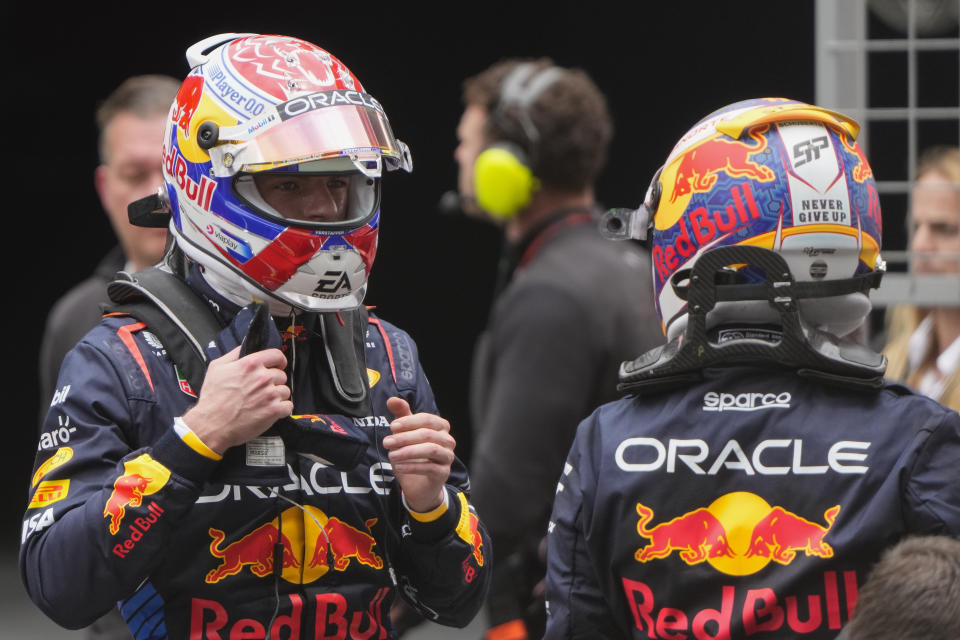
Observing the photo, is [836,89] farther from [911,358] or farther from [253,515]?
[253,515]

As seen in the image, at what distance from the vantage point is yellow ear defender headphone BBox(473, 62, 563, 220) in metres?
4.24

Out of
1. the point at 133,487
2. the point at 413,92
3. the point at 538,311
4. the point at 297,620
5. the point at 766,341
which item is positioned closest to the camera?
the point at 133,487

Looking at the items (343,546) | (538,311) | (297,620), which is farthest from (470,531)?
(538,311)

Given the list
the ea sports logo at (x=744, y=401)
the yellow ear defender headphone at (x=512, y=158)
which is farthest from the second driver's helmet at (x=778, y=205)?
the yellow ear defender headphone at (x=512, y=158)

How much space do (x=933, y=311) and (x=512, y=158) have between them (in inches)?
50.6

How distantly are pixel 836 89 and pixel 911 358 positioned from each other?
0.93m

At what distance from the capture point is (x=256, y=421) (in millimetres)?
2258

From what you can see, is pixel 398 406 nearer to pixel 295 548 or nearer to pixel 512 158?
pixel 295 548

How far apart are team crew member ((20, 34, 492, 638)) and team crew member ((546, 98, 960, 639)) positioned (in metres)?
0.31

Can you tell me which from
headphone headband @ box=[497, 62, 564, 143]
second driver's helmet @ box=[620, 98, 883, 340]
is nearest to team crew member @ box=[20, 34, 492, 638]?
second driver's helmet @ box=[620, 98, 883, 340]

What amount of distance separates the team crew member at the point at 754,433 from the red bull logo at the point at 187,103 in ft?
2.76

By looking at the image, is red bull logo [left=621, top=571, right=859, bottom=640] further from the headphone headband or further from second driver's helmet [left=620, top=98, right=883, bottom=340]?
the headphone headband

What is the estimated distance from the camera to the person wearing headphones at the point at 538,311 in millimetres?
3973

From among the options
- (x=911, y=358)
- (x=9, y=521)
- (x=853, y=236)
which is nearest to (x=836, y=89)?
(x=911, y=358)
